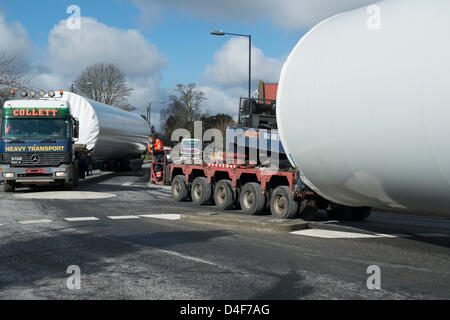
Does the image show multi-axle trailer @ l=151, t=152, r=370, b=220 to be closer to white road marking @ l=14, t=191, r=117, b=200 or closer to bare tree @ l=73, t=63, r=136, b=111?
white road marking @ l=14, t=191, r=117, b=200

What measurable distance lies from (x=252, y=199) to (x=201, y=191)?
9.01ft

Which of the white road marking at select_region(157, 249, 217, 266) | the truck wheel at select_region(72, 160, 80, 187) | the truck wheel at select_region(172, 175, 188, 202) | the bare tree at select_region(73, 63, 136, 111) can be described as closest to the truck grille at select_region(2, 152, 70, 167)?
the truck wheel at select_region(72, 160, 80, 187)

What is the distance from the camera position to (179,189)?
17016mm

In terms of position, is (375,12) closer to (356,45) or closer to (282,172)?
(356,45)

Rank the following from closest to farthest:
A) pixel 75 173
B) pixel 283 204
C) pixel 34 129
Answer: pixel 283 204
pixel 34 129
pixel 75 173

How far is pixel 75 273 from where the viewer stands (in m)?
6.53

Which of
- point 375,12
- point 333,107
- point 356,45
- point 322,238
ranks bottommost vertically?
point 322,238

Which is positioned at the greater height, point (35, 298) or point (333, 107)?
point (333, 107)

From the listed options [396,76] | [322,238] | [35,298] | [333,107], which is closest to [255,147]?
[322,238]

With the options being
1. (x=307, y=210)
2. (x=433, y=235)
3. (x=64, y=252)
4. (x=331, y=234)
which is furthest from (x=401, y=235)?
(x=64, y=252)

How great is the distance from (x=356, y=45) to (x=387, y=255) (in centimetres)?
313

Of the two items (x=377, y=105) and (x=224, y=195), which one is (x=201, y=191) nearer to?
(x=224, y=195)

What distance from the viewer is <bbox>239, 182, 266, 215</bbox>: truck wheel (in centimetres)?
1313

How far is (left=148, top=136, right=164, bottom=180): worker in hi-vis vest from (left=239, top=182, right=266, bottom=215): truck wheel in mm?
6463
